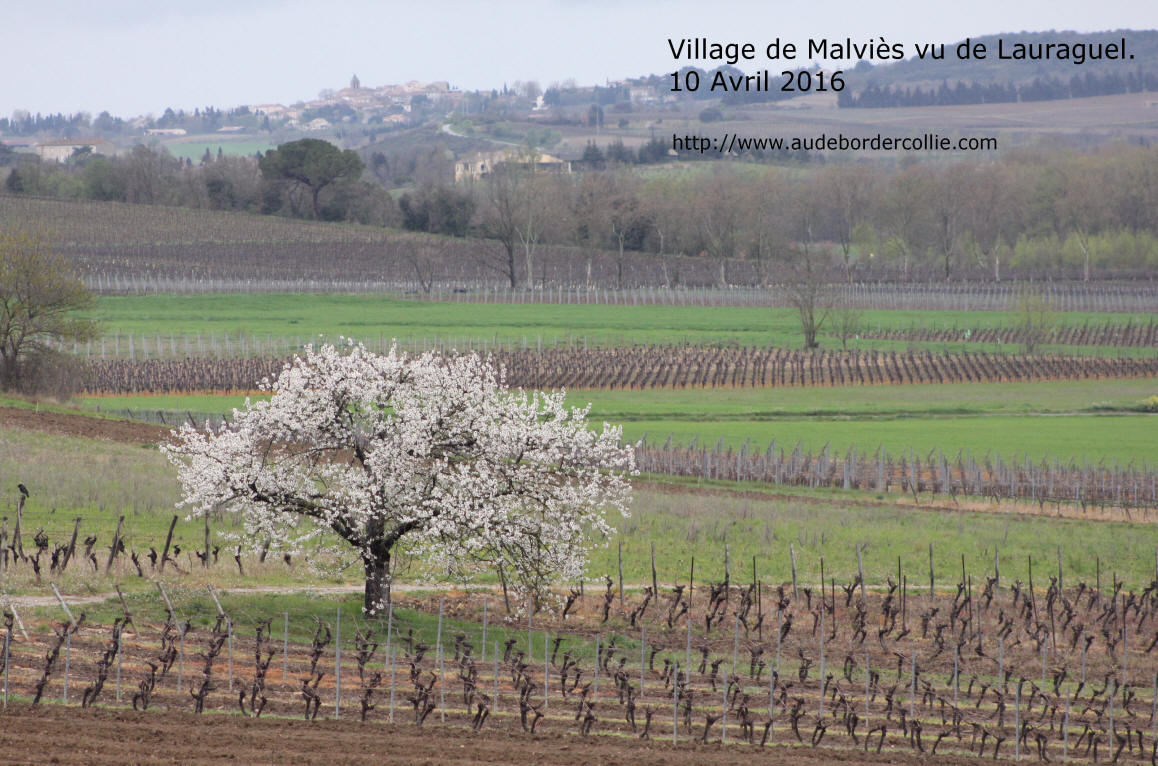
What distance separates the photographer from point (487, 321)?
299ft

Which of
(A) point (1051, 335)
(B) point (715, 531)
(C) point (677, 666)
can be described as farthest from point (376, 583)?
(A) point (1051, 335)

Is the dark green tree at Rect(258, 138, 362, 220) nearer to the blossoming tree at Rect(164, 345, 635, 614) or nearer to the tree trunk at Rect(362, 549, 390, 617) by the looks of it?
the blossoming tree at Rect(164, 345, 635, 614)

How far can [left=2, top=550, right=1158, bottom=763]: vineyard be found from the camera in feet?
56.5

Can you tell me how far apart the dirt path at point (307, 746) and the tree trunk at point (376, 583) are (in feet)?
20.3

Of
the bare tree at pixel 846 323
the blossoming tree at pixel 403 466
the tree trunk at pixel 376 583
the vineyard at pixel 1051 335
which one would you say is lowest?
the vineyard at pixel 1051 335

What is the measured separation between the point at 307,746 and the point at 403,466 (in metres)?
7.45

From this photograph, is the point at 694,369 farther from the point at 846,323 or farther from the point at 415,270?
the point at 415,270

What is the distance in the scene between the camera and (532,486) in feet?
74.5

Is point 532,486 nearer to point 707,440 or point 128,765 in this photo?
point 128,765

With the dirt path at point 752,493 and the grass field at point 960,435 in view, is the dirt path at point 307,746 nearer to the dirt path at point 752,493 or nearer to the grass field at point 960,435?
the dirt path at point 752,493

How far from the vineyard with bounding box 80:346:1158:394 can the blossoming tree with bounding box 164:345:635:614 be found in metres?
38.0

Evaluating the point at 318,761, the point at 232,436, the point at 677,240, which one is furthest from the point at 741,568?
the point at 677,240

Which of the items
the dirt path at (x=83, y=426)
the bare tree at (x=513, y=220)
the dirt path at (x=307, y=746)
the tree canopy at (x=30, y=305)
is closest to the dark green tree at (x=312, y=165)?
the bare tree at (x=513, y=220)

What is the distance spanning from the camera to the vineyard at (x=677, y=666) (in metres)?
17.2
